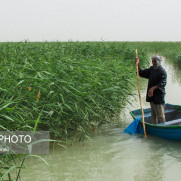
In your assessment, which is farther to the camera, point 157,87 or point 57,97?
point 157,87

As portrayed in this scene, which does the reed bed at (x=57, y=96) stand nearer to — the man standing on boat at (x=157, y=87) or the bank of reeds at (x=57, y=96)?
the bank of reeds at (x=57, y=96)

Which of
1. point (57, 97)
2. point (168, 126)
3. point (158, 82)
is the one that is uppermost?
point (158, 82)

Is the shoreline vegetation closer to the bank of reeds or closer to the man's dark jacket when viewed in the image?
the bank of reeds

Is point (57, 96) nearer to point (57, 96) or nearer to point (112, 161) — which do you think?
point (57, 96)

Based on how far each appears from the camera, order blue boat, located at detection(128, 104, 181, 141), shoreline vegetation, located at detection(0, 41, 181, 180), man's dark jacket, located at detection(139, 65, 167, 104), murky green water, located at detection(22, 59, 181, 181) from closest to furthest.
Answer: murky green water, located at detection(22, 59, 181, 181) → shoreline vegetation, located at detection(0, 41, 181, 180) → blue boat, located at detection(128, 104, 181, 141) → man's dark jacket, located at detection(139, 65, 167, 104)

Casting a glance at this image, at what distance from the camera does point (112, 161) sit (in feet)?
16.4

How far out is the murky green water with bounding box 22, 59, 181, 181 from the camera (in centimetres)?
440

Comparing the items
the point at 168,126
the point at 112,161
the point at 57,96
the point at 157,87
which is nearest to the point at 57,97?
the point at 57,96

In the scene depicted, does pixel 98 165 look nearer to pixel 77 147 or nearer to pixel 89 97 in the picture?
pixel 77 147

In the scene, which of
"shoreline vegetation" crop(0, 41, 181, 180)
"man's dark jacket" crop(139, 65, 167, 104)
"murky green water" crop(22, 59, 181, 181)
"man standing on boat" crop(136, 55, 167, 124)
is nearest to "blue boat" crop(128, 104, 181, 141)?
"murky green water" crop(22, 59, 181, 181)

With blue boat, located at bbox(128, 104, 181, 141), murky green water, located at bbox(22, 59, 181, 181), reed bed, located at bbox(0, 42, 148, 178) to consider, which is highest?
reed bed, located at bbox(0, 42, 148, 178)

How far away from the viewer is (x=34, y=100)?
5039mm

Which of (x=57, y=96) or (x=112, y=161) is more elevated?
(x=57, y=96)

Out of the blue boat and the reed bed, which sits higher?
the reed bed
